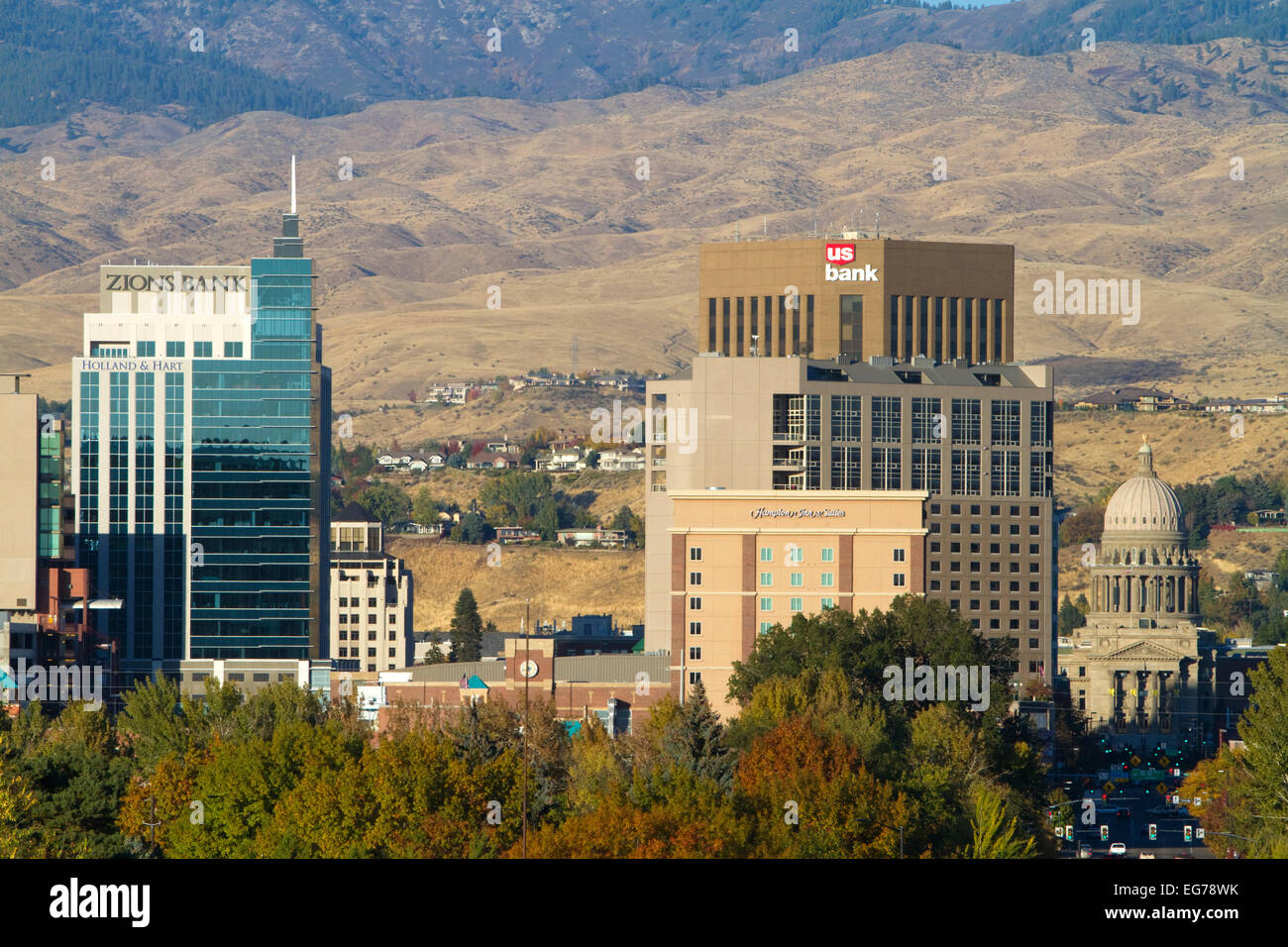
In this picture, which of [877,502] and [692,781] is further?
[877,502]

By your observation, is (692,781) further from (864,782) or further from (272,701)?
(272,701)

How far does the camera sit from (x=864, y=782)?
102 m

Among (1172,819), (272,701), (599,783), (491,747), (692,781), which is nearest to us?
(692,781)

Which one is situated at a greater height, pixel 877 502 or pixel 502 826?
pixel 877 502
